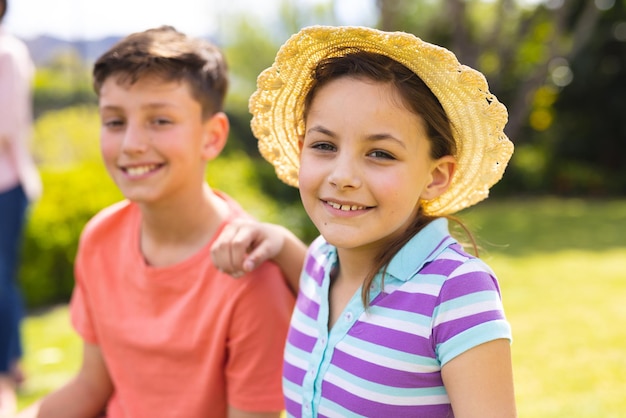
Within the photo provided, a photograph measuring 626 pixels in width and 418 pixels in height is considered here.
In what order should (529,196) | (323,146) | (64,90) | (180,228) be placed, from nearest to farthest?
(323,146), (180,228), (529,196), (64,90)

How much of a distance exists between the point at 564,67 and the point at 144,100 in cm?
1416

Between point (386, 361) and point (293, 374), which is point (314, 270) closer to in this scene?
point (293, 374)

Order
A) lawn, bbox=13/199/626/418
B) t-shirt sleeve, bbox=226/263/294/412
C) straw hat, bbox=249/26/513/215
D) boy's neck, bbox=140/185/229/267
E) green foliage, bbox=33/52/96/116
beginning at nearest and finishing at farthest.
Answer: straw hat, bbox=249/26/513/215 → t-shirt sleeve, bbox=226/263/294/412 → boy's neck, bbox=140/185/229/267 → lawn, bbox=13/199/626/418 → green foliage, bbox=33/52/96/116

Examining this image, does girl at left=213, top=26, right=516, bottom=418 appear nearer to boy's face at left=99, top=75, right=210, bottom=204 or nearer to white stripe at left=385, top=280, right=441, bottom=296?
white stripe at left=385, top=280, right=441, bottom=296

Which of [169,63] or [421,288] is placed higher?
[169,63]

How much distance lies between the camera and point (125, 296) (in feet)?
8.21

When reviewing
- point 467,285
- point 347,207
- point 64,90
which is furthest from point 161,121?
point 64,90

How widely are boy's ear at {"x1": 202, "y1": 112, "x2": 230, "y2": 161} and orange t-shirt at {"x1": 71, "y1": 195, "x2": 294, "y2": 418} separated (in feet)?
0.70

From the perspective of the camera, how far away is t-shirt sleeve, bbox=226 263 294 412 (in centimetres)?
225

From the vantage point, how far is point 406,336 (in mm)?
1713

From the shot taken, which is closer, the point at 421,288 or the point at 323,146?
the point at 421,288

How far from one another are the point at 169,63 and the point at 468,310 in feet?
4.46

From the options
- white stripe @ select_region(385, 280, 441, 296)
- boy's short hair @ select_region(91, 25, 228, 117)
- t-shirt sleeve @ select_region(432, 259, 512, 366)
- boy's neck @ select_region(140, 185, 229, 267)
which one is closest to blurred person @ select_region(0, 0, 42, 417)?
boy's short hair @ select_region(91, 25, 228, 117)

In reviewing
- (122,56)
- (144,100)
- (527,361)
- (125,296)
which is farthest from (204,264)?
(527,361)
